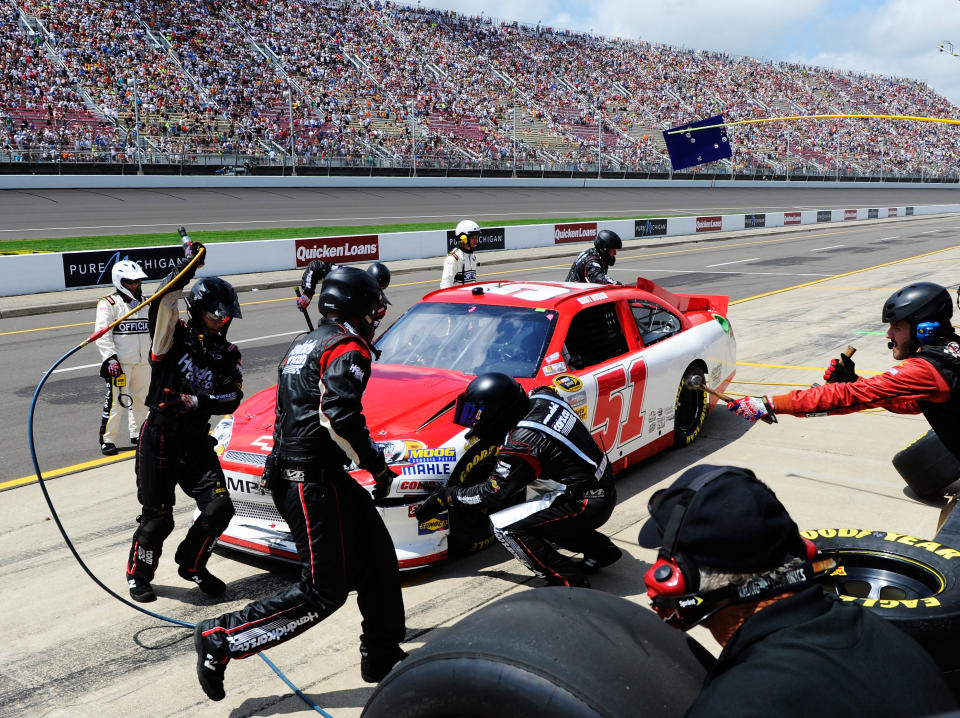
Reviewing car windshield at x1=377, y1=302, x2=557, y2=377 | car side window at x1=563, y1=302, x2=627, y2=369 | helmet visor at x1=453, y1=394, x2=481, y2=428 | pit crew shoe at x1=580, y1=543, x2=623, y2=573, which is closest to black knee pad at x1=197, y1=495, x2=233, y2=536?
helmet visor at x1=453, y1=394, x2=481, y2=428

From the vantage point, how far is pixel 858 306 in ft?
54.0

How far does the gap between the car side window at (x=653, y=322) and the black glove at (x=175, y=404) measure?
382 cm

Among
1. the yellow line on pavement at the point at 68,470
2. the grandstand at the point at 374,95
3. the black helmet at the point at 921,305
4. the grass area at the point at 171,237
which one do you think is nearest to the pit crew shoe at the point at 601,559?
the black helmet at the point at 921,305

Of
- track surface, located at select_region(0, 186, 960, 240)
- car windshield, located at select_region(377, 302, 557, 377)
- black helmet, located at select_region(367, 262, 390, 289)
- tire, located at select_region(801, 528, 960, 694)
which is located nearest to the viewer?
tire, located at select_region(801, 528, 960, 694)

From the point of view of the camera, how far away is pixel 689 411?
25.2 feet

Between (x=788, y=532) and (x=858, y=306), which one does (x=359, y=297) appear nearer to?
(x=788, y=532)

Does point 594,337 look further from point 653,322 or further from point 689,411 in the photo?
point 689,411

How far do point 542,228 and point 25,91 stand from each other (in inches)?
1017

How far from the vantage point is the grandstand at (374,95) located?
40.6 metres

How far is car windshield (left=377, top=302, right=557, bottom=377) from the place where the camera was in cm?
617

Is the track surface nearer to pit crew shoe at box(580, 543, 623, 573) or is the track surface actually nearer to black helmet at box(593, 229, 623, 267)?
black helmet at box(593, 229, 623, 267)

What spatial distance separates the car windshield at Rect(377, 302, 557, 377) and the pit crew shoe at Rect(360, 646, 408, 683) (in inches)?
98.2

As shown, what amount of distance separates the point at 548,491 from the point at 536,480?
3.7 inches

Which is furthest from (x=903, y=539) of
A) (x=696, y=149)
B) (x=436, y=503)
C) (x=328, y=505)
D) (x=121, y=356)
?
(x=696, y=149)
